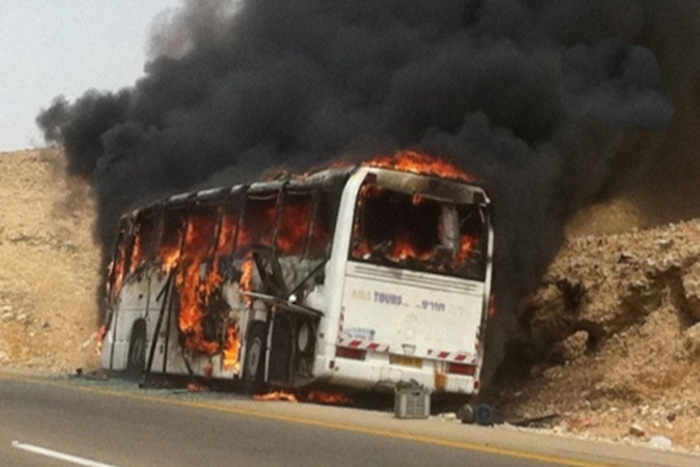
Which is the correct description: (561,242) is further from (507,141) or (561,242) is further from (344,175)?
(344,175)

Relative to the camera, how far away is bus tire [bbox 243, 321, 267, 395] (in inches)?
→ 719

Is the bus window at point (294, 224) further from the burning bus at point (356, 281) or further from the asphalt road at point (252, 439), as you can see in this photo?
the asphalt road at point (252, 439)

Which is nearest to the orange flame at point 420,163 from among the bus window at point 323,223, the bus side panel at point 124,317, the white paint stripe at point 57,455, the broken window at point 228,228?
the bus window at point 323,223

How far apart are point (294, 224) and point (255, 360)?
6.80 ft

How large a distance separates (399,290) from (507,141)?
7.31 metres

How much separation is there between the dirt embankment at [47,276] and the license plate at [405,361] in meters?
13.5

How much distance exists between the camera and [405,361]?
17.5 metres

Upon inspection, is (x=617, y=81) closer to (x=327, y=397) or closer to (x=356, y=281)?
(x=356, y=281)

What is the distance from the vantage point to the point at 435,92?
84.3 feet

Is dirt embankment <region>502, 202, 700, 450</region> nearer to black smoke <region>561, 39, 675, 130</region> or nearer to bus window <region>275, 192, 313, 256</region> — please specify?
black smoke <region>561, 39, 675, 130</region>

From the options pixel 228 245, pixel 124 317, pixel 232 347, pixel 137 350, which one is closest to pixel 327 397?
pixel 232 347

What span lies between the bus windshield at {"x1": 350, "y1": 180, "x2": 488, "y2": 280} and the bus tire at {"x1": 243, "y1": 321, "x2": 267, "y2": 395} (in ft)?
7.05

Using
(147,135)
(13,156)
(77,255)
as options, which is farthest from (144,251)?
(13,156)

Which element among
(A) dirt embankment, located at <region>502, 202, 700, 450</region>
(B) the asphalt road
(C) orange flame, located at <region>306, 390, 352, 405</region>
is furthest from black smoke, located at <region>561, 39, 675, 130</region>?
(B) the asphalt road
